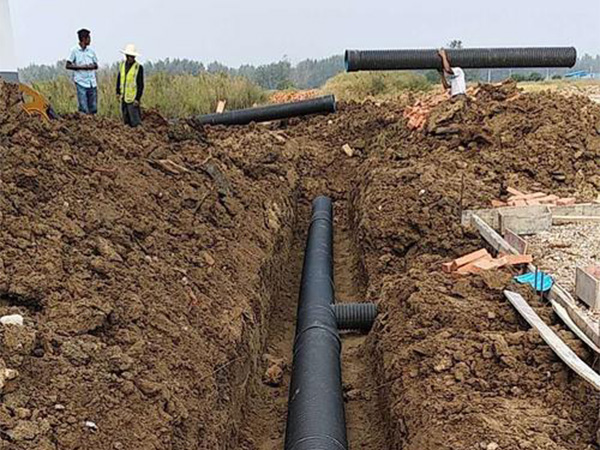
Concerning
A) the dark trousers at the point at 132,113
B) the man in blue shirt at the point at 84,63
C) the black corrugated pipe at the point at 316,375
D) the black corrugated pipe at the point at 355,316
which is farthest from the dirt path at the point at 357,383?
the man in blue shirt at the point at 84,63

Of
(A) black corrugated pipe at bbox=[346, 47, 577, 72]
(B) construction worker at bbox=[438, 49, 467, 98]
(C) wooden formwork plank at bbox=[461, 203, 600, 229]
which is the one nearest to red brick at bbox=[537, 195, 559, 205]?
(C) wooden formwork plank at bbox=[461, 203, 600, 229]

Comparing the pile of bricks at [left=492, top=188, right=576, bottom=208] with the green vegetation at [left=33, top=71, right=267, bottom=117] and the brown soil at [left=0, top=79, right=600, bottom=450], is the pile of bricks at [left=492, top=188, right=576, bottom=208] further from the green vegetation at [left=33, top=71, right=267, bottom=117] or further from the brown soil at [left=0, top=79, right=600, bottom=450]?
the green vegetation at [left=33, top=71, right=267, bottom=117]

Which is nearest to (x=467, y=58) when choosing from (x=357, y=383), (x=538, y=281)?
(x=538, y=281)

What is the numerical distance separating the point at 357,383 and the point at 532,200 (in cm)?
479

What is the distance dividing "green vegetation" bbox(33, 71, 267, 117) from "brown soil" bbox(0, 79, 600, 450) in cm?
645

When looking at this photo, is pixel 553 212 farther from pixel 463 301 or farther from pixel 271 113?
pixel 271 113

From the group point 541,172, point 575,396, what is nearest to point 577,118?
point 541,172

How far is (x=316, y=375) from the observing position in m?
5.67

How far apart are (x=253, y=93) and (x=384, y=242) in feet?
48.7

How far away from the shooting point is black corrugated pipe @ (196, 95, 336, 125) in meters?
17.4

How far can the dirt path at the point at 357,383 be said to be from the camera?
19.3 feet

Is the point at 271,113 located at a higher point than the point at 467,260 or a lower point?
higher

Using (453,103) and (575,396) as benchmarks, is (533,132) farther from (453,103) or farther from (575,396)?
(575,396)

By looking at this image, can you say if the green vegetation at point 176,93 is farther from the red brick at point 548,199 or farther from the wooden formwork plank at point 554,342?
the wooden formwork plank at point 554,342
